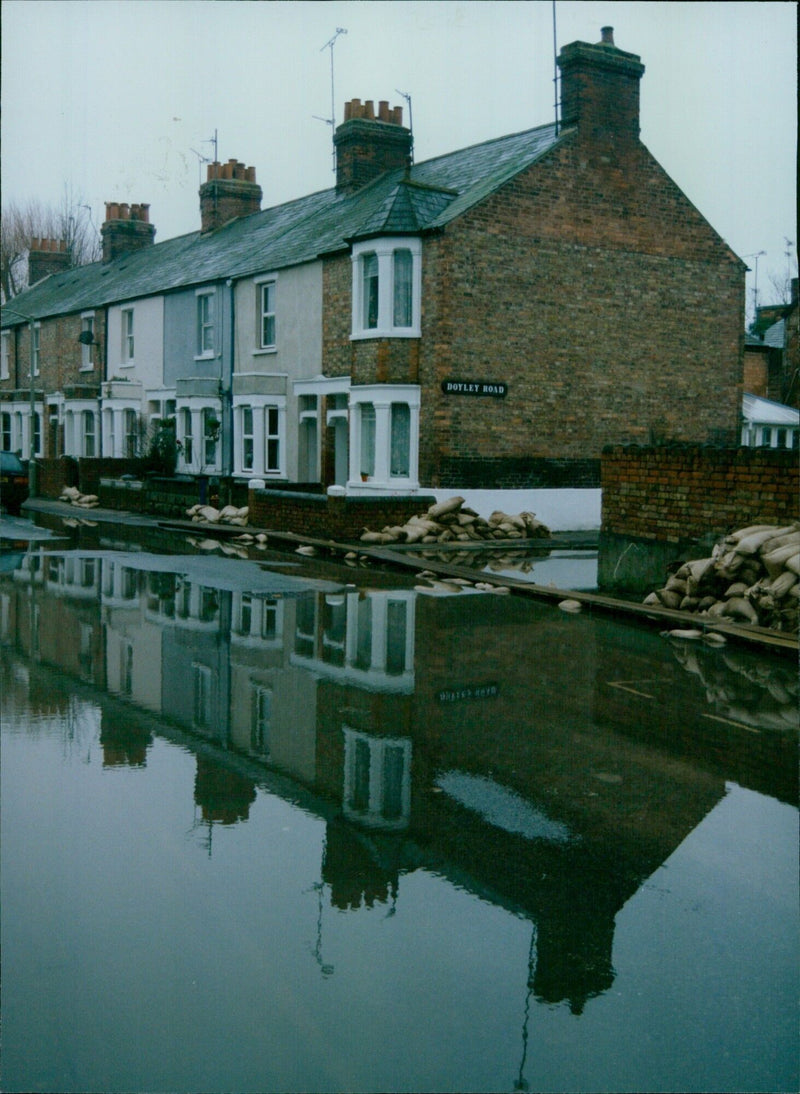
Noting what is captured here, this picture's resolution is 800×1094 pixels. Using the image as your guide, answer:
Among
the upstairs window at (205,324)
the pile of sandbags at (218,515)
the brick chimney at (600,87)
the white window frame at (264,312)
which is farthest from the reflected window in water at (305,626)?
the upstairs window at (205,324)

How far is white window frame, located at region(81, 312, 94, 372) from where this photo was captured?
1699 inches

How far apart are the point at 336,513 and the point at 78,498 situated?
1543 cm

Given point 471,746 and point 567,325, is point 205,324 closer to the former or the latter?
point 567,325

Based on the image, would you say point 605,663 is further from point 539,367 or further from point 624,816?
point 539,367

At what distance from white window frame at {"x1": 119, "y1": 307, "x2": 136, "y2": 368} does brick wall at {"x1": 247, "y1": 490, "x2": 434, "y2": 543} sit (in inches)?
691

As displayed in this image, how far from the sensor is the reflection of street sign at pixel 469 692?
8727 millimetres

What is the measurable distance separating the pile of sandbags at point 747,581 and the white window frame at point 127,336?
97.3 feet

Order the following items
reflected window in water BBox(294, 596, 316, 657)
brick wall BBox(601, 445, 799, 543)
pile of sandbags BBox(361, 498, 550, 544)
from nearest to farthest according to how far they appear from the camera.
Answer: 1. reflected window in water BBox(294, 596, 316, 657)
2. brick wall BBox(601, 445, 799, 543)
3. pile of sandbags BBox(361, 498, 550, 544)

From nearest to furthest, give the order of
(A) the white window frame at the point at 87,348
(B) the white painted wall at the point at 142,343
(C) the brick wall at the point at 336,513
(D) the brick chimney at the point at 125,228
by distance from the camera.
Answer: (C) the brick wall at the point at 336,513, (B) the white painted wall at the point at 142,343, (A) the white window frame at the point at 87,348, (D) the brick chimney at the point at 125,228

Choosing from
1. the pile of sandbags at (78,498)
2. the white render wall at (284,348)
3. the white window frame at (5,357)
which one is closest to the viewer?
the white render wall at (284,348)

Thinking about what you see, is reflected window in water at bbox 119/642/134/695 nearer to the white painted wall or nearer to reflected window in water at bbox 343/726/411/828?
reflected window in water at bbox 343/726/411/828

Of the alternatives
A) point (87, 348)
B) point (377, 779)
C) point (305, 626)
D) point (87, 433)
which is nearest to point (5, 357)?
point (87, 348)

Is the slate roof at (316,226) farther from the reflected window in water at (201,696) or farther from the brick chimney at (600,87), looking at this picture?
the reflected window in water at (201,696)

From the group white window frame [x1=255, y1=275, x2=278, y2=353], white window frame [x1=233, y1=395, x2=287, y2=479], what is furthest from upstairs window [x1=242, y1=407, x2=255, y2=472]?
white window frame [x1=255, y1=275, x2=278, y2=353]
